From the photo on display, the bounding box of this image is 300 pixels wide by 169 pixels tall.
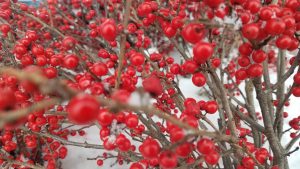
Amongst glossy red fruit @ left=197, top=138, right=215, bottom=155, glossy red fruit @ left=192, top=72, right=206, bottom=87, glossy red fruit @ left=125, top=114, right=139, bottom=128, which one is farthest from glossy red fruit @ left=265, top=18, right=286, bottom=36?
glossy red fruit @ left=125, top=114, right=139, bottom=128

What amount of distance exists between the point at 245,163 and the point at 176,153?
55 centimetres

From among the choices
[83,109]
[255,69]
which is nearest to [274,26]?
[255,69]

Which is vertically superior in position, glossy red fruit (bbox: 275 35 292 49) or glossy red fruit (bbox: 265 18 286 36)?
glossy red fruit (bbox: 275 35 292 49)

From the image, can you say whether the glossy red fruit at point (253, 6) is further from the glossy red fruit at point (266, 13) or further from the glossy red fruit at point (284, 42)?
the glossy red fruit at point (284, 42)

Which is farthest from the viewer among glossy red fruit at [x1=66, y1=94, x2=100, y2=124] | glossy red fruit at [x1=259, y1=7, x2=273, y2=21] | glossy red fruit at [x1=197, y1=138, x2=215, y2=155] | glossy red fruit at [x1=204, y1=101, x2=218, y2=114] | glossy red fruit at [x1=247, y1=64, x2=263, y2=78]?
glossy red fruit at [x1=204, y1=101, x2=218, y2=114]

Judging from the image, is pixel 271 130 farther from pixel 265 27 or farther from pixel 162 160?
pixel 162 160

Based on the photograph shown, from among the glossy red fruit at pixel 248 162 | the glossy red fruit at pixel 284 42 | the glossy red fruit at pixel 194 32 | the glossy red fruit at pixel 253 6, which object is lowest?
the glossy red fruit at pixel 248 162

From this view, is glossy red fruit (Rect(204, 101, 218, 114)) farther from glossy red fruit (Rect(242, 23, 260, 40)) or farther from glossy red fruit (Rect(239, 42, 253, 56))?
glossy red fruit (Rect(242, 23, 260, 40))

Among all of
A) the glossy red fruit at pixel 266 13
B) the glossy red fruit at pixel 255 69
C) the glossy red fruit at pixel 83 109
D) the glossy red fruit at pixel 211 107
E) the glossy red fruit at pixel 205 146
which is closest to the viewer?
the glossy red fruit at pixel 83 109

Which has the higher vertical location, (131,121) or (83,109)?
A: (131,121)

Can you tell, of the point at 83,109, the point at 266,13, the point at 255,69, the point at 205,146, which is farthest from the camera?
the point at 255,69

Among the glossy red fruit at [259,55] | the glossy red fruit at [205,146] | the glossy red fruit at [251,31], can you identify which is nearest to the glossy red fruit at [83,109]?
the glossy red fruit at [205,146]

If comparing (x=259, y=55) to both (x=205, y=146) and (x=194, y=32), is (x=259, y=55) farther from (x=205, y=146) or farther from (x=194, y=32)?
(x=205, y=146)

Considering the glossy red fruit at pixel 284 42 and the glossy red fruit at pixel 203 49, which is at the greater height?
the glossy red fruit at pixel 284 42
